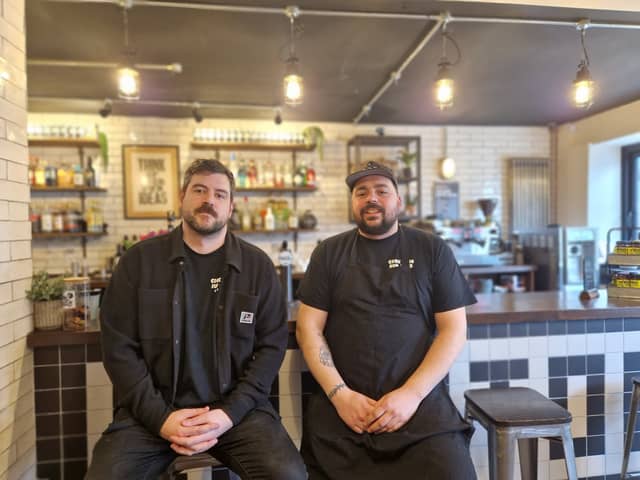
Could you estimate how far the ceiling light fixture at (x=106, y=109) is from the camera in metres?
4.12

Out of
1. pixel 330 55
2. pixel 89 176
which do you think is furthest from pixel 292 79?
pixel 89 176

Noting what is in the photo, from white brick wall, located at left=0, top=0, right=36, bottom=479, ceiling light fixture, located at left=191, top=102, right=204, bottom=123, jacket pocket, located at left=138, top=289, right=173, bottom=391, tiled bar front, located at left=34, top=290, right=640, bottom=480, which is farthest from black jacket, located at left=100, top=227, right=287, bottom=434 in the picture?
ceiling light fixture, located at left=191, top=102, right=204, bottom=123

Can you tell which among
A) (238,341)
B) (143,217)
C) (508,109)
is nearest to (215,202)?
(238,341)

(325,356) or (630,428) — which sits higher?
(325,356)

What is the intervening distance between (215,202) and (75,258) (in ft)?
11.9

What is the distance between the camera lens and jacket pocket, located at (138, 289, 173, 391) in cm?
161

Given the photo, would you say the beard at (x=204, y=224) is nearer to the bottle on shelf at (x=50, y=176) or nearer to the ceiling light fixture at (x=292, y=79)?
the ceiling light fixture at (x=292, y=79)

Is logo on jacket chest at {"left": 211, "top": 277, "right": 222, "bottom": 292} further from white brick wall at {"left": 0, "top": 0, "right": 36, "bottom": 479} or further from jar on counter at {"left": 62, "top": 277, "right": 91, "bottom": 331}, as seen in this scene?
white brick wall at {"left": 0, "top": 0, "right": 36, "bottom": 479}

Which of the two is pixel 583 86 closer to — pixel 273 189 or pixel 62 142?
pixel 273 189

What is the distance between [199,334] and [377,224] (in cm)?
80

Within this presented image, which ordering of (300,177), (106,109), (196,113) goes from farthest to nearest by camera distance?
A: (300,177), (196,113), (106,109)

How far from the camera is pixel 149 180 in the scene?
4.78 m

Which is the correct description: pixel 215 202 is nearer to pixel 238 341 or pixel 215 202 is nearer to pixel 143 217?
pixel 238 341

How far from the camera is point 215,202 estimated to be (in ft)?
5.73
